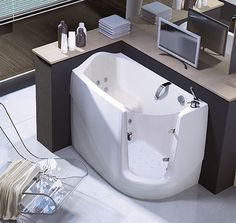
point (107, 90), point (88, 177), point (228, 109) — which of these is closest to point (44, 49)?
point (107, 90)

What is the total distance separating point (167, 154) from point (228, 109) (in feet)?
2.04

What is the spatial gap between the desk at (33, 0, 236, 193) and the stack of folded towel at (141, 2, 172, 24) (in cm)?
11

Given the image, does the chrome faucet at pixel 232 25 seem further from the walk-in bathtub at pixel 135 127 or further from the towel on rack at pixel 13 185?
the towel on rack at pixel 13 185

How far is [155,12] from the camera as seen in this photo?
504 centimetres

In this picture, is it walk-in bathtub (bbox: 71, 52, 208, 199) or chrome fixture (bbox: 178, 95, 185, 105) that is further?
chrome fixture (bbox: 178, 95, 185, 105)

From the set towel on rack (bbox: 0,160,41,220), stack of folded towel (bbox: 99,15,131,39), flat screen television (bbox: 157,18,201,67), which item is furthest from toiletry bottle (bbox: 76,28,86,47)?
towel on rack (bbox: 0,160,41,220)

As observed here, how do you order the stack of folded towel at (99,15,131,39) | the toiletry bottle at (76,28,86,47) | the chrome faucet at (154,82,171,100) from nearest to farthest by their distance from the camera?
the chrome faucet at (154,82,171,100) < the toiletry bottle at (76,28,86,47) < the stack of folded towel at (99,15,131,39)

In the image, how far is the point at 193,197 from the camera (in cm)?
454

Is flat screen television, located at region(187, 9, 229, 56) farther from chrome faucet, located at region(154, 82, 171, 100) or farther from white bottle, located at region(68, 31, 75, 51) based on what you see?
white bottle, located at region(68, 31, 75, 51)

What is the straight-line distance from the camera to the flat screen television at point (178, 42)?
14.8 ft

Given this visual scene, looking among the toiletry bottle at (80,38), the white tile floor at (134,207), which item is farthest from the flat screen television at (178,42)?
the white tile floor at (134,207)

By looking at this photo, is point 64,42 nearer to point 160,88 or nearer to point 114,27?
point 114,27

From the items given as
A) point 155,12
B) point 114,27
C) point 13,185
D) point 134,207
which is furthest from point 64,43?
point 134,207

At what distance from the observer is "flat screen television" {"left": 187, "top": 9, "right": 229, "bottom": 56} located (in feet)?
14.6
